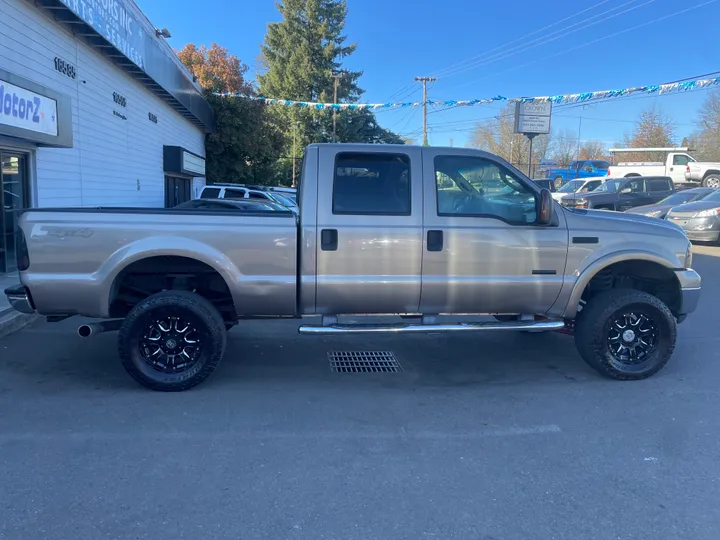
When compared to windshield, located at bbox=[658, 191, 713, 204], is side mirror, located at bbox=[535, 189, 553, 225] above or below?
below

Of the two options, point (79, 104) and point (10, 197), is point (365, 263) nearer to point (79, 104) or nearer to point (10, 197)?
point (10, 197)

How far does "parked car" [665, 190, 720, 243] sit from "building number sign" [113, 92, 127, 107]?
15070mm

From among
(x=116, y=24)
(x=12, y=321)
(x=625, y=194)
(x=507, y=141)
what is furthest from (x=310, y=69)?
(x=12, y=321)

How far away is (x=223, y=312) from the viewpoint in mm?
5422

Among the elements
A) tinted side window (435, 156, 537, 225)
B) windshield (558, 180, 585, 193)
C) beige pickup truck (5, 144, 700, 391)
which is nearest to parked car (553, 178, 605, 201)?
windshield (558, 180, 585, 193)

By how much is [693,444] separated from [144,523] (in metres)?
3.57

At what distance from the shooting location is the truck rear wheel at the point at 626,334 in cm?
519

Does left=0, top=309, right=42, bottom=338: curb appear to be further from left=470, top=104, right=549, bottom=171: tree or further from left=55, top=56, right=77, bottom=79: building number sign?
left=470, top=104, right=549, bottom=171: tree

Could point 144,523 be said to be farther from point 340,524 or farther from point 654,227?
point 654,227

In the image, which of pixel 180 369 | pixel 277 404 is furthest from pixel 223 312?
pixel 277 404

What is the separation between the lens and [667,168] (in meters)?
32.6

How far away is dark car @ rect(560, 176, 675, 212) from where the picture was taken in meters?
21.3

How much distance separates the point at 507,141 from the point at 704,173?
21998 millimetres

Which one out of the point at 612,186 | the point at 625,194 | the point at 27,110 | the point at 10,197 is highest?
the point at 27,110
